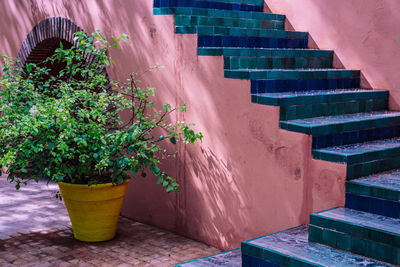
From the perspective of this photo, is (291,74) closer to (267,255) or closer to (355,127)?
(355,127)

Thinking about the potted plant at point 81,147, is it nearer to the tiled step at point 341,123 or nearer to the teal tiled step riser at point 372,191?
the tiled step at point 341,123

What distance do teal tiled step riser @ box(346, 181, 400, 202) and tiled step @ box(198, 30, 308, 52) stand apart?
186cm

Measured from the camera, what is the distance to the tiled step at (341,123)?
359cm

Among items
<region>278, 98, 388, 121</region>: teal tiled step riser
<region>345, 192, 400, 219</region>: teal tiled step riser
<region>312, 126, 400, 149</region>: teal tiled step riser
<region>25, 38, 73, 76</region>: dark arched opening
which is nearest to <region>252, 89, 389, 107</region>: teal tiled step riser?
<region>278, 98, 388, 121</region>: teal tiled step riser

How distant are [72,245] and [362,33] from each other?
3.45 m

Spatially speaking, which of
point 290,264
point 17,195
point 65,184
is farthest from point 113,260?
point 17,195

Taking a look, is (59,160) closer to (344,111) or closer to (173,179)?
Answer: (173,179)

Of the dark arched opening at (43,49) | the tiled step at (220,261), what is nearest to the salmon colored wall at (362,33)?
the tiled step at (220,261)

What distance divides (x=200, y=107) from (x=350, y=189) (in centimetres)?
169

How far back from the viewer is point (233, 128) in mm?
4258

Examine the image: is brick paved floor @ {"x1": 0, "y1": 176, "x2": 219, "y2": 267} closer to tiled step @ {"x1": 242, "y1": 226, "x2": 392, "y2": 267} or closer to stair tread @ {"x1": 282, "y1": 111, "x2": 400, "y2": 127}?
tiled step @ {"x1": 242, "y1": 226, "x2": 392, "y2": 267}

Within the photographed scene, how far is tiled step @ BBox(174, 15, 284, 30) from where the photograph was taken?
459 centimetres

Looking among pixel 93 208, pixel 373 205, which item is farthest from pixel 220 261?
pixel 93 208

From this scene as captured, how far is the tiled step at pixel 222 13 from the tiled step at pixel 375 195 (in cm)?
231
